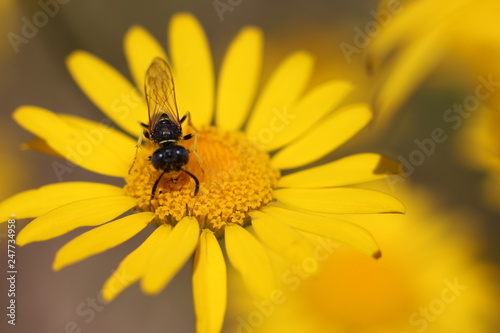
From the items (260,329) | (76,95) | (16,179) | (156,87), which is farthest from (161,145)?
(76,95)

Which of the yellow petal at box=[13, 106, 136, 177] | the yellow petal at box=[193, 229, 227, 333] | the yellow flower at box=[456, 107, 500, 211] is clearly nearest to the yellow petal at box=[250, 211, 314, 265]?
the yellow petal at box=[193, 229, 227, 333]

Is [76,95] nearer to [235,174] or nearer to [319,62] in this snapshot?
[319,62]

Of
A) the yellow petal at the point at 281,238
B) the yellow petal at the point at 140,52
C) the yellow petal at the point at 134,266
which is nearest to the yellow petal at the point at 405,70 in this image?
the yellow petal at the point at 281,238

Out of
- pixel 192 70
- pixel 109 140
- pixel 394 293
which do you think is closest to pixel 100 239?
pixel 109 140

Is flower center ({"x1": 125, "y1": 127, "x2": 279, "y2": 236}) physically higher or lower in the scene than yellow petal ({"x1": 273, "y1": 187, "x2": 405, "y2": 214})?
higher

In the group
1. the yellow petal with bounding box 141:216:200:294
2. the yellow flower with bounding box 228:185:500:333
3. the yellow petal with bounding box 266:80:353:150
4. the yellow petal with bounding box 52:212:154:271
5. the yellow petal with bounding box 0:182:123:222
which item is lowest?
the yellow flower with bounding box 228:185:500:333

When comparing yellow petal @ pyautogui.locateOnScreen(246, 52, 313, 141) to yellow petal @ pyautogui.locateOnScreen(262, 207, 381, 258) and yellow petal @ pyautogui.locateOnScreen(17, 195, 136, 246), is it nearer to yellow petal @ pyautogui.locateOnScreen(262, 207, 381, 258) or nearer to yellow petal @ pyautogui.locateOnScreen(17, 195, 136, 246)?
yellow petal @ pyautogui.locateOnScreen(262, 207, 381, 258)

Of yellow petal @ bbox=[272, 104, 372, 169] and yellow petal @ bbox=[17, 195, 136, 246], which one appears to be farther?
yellow petal @ bbox=[272, 104, 372, 169]
